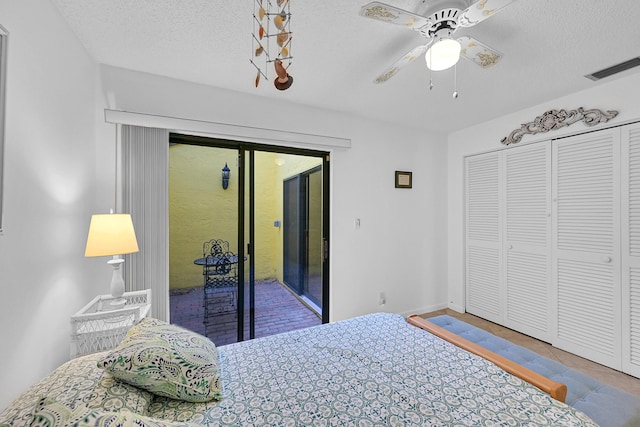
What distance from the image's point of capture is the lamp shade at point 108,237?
65.9 inches

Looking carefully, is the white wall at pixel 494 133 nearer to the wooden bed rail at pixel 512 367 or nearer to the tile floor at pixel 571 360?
the tile floor at pixel 571 360

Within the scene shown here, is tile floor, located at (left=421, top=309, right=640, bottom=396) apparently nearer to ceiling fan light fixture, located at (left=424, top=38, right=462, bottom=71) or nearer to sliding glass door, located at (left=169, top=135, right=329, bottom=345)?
sliding glass door, located at (left=169, top=135, right=329, bottom=345)

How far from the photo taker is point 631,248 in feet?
7.68

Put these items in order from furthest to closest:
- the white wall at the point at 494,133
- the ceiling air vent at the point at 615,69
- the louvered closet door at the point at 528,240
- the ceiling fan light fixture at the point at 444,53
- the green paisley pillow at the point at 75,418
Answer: the louvered closet door at the point at 528,240 < the white wall at the point at 494,133 < the ceiling air vent at the point at 615,69 < the ceiling fan light fixture at the point at 444,53 < the green paisley pillow at the point at 75,418

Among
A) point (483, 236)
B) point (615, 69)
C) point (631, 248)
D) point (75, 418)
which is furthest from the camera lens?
point (483, 236)

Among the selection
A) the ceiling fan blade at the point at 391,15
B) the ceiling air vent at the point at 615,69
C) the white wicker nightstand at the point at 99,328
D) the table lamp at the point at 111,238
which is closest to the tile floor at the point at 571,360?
the ceiling air vent at the point at 615,69

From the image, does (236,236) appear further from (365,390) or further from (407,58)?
(407,58)

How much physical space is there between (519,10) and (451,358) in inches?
78.2

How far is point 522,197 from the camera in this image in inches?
122

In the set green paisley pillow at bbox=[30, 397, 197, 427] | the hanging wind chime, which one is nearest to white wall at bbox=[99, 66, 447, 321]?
the hanging wind chime

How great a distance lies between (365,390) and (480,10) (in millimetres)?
1862

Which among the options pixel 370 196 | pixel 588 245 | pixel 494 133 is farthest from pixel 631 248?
pixel 370 196

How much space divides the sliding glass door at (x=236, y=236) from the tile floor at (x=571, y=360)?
202cm

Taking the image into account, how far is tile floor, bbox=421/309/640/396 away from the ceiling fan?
2.74 metres
